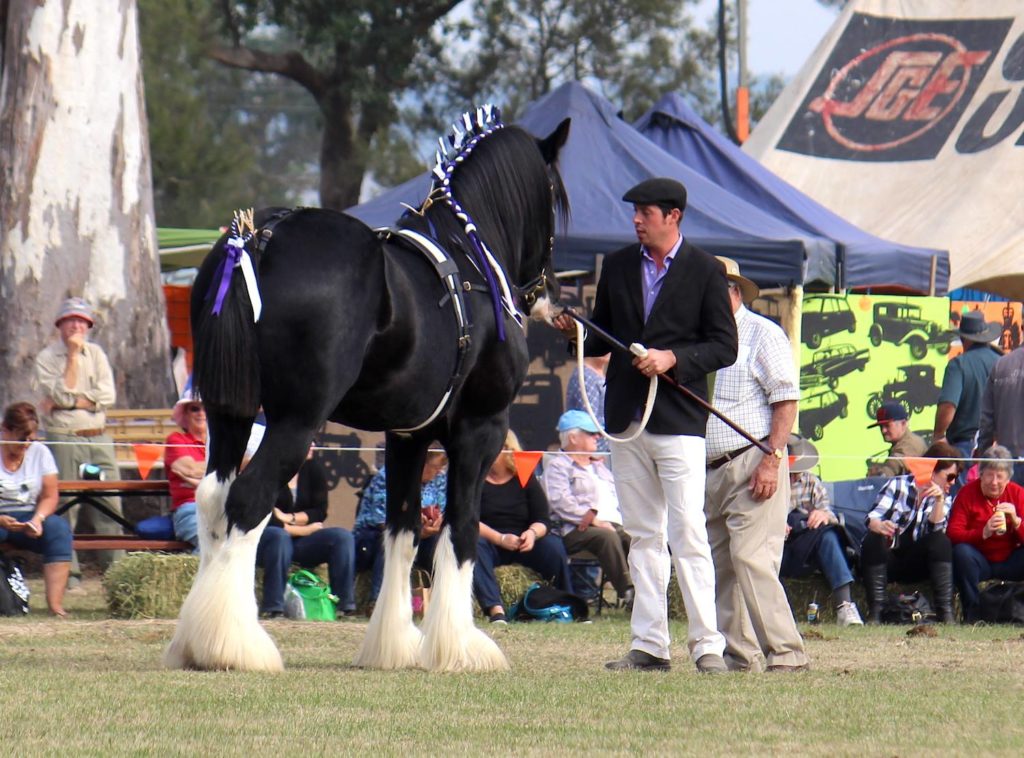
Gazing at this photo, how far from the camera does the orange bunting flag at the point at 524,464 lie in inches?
441

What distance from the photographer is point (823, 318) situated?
47.0ft

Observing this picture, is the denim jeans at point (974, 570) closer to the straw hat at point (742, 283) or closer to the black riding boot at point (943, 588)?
the black riding boot at point (943, 588)

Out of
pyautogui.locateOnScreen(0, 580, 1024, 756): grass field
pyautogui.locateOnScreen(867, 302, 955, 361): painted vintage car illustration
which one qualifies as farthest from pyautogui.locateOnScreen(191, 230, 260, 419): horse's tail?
pyautogui.locateOnScreen(867, 302, 955, 361): painted vintage car illustration

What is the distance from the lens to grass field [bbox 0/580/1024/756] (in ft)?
17.0

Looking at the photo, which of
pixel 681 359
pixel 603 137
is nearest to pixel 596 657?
pixel 681 359

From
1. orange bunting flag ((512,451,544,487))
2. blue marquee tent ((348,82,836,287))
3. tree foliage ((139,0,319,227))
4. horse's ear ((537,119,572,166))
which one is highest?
tree foliage ((139,0,319,227))

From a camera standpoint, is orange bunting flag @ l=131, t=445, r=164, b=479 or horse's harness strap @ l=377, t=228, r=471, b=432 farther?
orange bunting flag @ l=131, t=445, r=164, b=479

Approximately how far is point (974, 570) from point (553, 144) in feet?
15.3

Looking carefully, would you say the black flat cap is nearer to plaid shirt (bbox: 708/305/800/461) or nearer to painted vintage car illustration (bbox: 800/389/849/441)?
plaid shirt (bbox: 708/305/800/461)

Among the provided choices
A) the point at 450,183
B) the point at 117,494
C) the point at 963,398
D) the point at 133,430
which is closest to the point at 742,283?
the point at 450,183

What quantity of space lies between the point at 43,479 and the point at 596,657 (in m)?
4.39

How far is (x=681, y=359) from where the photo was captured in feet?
23.5

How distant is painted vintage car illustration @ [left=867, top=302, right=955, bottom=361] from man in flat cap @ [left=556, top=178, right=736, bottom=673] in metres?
7.49

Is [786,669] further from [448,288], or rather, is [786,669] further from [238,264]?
[238,264]
